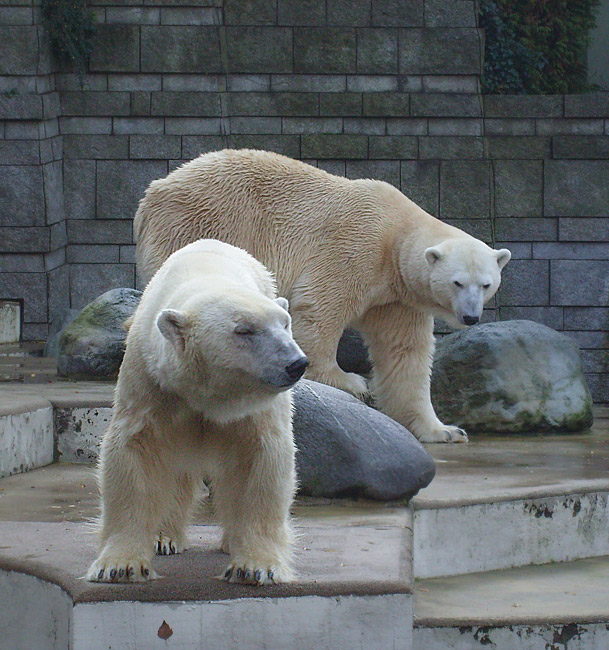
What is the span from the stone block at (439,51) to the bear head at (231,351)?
21.6 ft

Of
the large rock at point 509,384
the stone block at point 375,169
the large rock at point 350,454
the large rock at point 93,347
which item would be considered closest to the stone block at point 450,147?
the stone block at point 375,169

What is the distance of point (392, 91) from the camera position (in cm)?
893

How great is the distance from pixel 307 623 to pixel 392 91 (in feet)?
21.4

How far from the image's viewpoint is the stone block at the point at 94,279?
29.3 feet

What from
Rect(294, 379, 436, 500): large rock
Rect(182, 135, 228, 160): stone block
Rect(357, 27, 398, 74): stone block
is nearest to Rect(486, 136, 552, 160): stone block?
Rect(357, 27, 398, 74): stone block

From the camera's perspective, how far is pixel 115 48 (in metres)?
8.73

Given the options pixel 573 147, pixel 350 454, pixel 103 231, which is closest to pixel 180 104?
pixel 103 231

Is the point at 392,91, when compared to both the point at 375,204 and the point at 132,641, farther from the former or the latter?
the point at 132,641

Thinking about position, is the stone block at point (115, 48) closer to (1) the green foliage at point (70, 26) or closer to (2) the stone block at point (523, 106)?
(1) the green foliage at point (70, 26)

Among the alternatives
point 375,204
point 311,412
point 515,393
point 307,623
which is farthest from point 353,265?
point 307,623

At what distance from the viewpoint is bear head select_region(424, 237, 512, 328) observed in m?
5.47

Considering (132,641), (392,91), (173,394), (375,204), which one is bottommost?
(132,641)

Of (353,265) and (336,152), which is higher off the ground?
(336,152)

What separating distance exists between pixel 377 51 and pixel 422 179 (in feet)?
3.40
